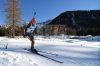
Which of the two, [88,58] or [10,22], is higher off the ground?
[10,22]

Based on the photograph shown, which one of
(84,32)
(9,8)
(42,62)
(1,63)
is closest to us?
(1,63)

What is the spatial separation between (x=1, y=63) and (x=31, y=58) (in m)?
1.51

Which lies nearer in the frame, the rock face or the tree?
the tree

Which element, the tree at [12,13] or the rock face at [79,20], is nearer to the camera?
the tree at [12,13]

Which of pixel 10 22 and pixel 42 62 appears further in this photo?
pixel 10 22

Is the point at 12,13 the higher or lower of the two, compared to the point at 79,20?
lower

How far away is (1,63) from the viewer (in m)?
10.5

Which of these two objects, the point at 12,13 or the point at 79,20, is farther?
the point at 79,20

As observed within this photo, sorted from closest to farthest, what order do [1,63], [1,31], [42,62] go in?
[1,63], [42,62], [1,31]

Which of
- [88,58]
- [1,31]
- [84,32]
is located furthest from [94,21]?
[88,58]

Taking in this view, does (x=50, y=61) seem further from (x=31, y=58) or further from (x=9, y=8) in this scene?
(x=9, y=8)

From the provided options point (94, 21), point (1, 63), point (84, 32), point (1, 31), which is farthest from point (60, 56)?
point (94, 21)

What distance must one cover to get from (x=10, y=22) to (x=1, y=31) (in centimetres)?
800

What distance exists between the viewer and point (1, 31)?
52.4 metres
